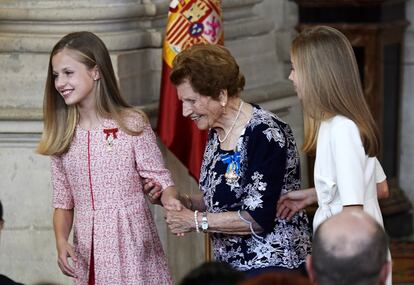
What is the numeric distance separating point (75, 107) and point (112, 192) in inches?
14.8

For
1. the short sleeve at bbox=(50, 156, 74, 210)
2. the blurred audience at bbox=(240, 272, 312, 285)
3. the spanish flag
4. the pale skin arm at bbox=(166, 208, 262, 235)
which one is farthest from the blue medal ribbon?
the blurred audience at bbox=(240, 272, 312, 285)

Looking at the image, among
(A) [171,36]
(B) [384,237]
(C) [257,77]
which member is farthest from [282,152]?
(C) [257,77]

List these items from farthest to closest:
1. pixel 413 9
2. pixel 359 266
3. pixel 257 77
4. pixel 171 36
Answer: pixel 413 9 < pixel 257 77 < pixel 171 36 < pixel 359 266

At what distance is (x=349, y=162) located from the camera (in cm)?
521

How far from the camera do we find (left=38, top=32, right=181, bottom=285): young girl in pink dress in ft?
19.2

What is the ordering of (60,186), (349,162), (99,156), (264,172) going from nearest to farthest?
(349,162) → (264,172) → (99,156) → (60,186)

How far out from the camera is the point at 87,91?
5.82 m

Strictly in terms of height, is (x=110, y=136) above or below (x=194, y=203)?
above

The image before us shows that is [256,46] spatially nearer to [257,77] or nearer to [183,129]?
[257,77]

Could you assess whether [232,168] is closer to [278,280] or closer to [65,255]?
[65,255]

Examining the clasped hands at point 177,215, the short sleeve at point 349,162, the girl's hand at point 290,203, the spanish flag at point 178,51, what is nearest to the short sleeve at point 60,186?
the clasped hands at point 177,215

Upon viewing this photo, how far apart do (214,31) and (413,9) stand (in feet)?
9.09

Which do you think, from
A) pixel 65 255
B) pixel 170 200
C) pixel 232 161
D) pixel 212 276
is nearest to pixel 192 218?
pixel 170 200

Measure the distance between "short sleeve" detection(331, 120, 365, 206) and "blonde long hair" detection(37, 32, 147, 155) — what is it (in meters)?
0.98
